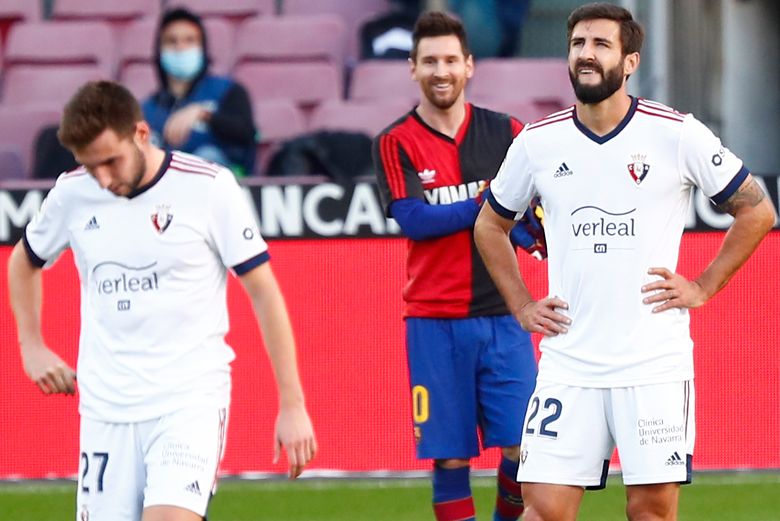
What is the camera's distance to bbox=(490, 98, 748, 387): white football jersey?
5.42 metres

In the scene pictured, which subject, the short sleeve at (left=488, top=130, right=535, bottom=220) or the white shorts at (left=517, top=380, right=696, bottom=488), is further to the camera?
the short sleeve at (left=488, top=130, right=535, bottom=220)

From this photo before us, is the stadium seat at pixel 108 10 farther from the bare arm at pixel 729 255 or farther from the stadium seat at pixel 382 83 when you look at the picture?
the bare arm at pixel 729 255

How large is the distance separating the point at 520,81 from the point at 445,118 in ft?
16.4

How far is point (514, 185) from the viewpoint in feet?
18.9

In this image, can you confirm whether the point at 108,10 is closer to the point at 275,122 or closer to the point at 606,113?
the point at 275,122

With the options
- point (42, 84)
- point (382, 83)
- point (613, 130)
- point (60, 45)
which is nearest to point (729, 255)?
point (613, 130)

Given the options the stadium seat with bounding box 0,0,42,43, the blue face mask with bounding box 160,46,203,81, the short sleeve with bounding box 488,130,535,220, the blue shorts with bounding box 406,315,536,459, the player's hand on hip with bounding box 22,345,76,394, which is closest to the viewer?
the player's hand on hip with bounding box 22,345,76,394

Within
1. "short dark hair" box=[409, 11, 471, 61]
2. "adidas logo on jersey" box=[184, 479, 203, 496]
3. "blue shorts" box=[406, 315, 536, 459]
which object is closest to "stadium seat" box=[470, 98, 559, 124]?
"short dark hair" box=[409, 11, 471, 61]

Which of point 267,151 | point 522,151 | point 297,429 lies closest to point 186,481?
point 297,429

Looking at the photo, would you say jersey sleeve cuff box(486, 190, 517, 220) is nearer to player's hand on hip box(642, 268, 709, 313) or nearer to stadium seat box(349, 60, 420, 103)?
player's hand on hip box(642, 268, 709, 313)

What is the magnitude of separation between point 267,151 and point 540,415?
237 inches

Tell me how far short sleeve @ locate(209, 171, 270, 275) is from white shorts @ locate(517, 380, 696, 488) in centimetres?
113

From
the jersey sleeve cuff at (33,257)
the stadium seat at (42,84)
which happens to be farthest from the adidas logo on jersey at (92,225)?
the stadium seat at (42,84)

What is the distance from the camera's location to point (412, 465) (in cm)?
880
